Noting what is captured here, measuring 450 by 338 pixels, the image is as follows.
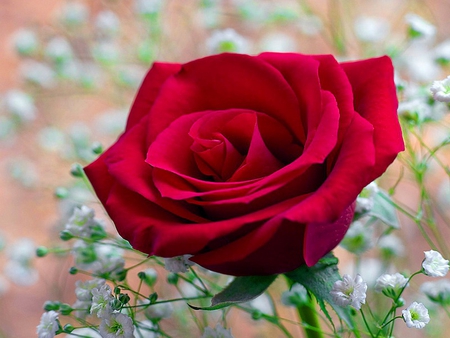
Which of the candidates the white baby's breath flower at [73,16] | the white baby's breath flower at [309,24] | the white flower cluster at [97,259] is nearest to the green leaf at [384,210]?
the white flower cluster at [97,259]

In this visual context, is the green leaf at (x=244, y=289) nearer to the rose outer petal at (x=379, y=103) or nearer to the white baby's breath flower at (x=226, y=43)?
the rose outer petal at (x=379, y=103)

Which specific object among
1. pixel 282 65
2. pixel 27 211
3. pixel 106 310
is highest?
pixel 282 65

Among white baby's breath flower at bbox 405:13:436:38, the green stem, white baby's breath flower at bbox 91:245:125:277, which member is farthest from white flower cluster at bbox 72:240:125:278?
white baby's breath flower at bbox 405:13:436:38

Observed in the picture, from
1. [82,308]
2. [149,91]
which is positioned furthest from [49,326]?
[149,91]

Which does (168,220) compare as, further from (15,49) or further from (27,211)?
(27,211)

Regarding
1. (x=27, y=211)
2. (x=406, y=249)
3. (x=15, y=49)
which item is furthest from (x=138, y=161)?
(x=27, y=211)

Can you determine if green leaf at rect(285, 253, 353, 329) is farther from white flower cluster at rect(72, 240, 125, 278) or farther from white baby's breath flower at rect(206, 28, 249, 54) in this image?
white baby's breath flower at rect(206, 28, 249, 54)

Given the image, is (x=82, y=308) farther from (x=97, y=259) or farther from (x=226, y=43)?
(x=226, y=43)
